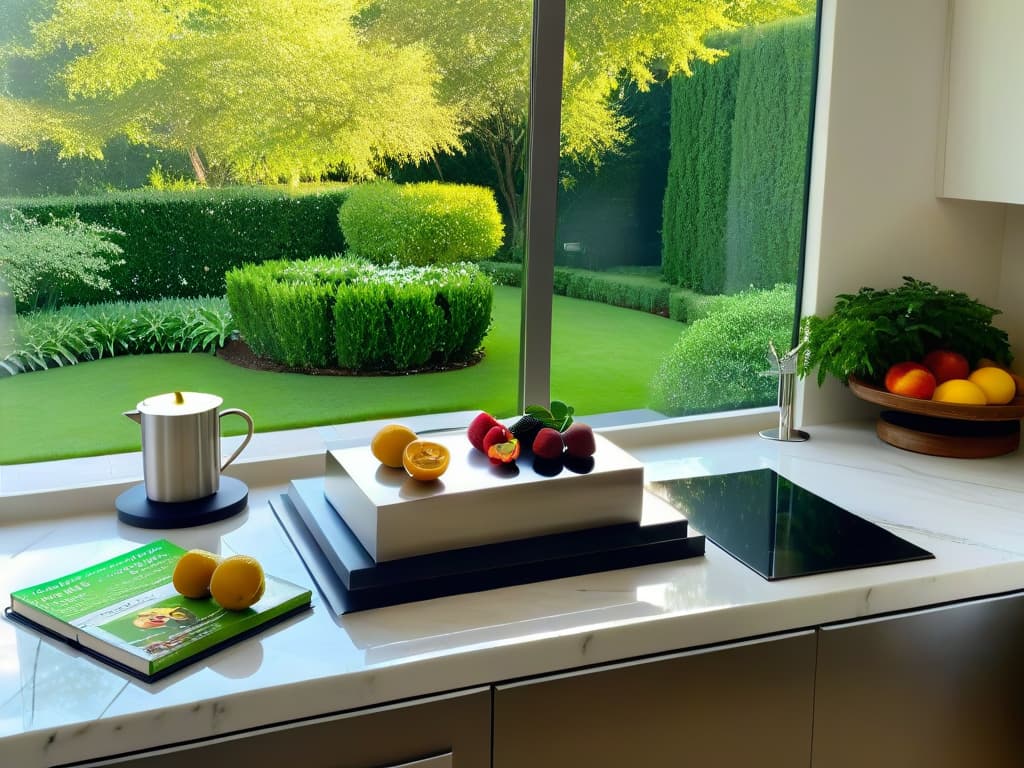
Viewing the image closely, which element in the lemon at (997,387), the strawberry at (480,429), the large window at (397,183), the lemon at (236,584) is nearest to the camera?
the lemon at (236,584)

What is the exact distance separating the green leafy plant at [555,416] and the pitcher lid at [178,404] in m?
0.50

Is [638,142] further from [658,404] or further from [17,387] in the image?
[17,387]

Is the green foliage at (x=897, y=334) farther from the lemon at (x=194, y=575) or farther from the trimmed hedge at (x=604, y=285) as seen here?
the lemon at (x=194, y=575)

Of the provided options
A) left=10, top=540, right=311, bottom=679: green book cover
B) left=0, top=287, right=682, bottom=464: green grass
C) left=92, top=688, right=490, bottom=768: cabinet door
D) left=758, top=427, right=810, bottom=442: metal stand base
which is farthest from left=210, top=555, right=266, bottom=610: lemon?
left=758, top=427, right=810, bottom=442: metal stand base

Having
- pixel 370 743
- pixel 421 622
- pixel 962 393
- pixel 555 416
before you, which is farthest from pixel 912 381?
pixel 370 743

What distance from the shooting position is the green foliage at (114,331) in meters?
1.72

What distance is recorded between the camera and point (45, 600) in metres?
1.32

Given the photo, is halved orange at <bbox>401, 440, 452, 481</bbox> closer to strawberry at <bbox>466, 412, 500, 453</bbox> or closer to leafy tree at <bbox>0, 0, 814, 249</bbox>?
strawberry at <bbox>466, 412, 500, 453</bbox>

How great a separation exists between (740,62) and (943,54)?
43cm

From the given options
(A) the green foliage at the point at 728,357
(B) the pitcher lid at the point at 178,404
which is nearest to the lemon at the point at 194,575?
(B) the pitcher lid at the point at 178,404

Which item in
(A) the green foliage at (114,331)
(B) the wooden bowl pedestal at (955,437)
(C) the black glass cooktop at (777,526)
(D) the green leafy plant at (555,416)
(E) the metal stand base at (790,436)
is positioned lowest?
(C) the black glass cooktop at (777,526)

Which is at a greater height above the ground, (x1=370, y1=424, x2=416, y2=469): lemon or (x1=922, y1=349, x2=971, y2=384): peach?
(x1=922, y1=349, x2=971, y2=384): peach

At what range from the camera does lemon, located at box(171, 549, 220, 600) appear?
133cm

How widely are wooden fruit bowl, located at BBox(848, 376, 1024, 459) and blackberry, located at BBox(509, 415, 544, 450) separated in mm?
806
